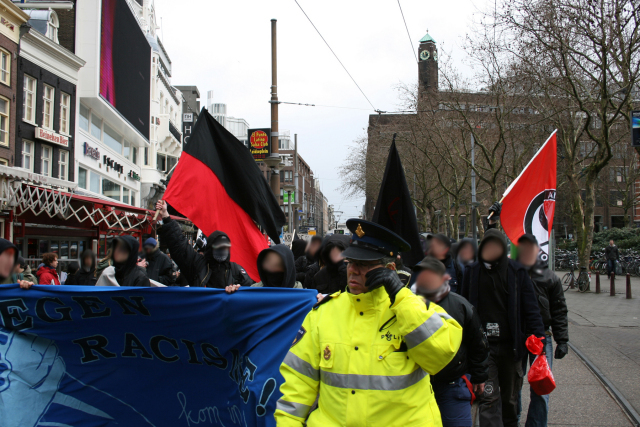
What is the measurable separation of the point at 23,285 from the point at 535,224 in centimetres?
480

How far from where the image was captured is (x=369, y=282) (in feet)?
7.45

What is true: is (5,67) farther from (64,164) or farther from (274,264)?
(274,264)

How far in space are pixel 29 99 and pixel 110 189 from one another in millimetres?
11873

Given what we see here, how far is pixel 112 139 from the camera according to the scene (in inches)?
1367

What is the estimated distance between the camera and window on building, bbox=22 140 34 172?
22472 millimetres

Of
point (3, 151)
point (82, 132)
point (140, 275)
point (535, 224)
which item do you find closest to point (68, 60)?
point (82, 132)

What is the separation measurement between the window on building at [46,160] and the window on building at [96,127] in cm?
638

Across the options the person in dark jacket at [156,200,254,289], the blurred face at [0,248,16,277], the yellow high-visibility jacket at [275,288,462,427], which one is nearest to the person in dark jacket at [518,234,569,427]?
the yellow high-visibility jacket at [275,288,462,427]

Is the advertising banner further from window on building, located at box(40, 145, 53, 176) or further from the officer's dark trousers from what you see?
window on building, located at box(40, 145, 53, 176)

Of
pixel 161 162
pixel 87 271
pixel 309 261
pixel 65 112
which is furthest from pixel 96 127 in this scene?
pixel 87 271

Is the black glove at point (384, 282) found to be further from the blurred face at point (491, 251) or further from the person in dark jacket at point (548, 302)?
the person in dark jacket at point (548, 302)

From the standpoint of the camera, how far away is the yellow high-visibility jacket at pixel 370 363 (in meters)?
2.26

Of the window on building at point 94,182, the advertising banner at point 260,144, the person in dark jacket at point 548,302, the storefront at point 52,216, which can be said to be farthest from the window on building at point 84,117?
the person in dark jacket at point 548,302

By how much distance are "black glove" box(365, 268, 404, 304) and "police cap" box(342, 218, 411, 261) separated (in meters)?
0.15
